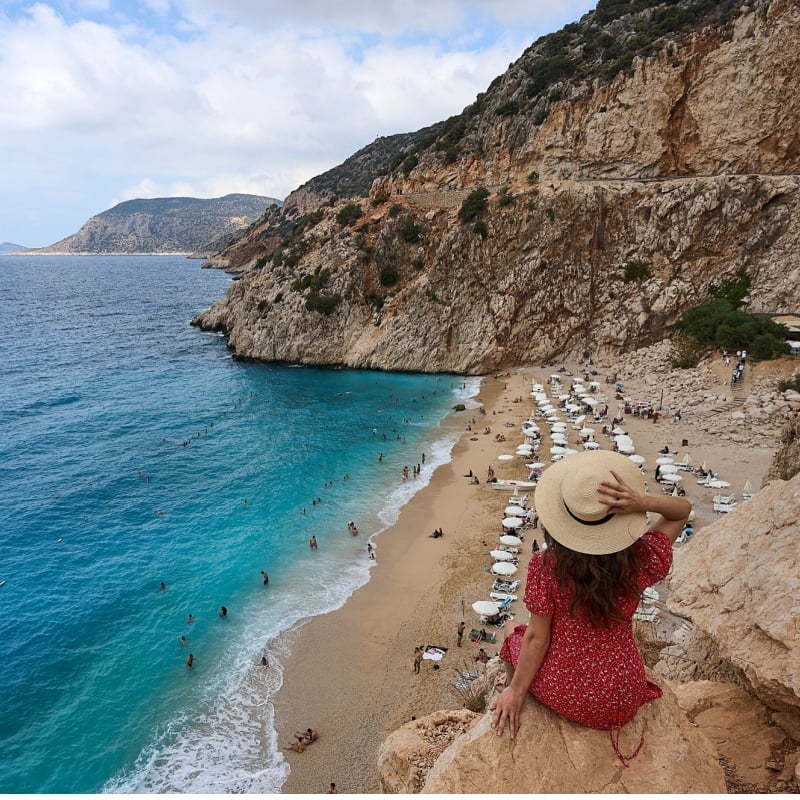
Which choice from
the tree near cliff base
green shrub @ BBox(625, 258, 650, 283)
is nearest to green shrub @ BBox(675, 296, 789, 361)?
the tree near cliff base

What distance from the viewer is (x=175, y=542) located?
75.6ft

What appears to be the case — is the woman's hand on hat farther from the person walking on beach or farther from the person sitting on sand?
the person sitting on sand

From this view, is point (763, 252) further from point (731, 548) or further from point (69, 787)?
point (69, 787)

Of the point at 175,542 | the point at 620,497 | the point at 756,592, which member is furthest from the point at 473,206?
the point at 620,497

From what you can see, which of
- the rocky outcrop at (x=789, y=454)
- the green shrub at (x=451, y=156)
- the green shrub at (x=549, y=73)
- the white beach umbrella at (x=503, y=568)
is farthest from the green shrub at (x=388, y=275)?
the rocky outcrop at (x=789, y=454)

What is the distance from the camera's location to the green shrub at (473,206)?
51.1 meters

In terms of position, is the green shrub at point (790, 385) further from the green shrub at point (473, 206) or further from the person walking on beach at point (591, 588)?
the person walking on beach at point (591, 588)

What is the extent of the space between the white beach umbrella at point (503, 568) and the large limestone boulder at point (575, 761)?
15558mm

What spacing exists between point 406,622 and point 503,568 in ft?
13.7

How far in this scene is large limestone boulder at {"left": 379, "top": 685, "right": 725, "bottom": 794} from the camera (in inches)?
135

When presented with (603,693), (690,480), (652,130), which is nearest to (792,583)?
(603,693)

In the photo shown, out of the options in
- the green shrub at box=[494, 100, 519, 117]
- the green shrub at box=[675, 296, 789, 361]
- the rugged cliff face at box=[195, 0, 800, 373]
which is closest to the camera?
the green shrub at box=[675, 296, 789, 361]

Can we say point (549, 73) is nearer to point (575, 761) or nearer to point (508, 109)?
point (508, 109)

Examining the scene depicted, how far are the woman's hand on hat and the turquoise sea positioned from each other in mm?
13387
